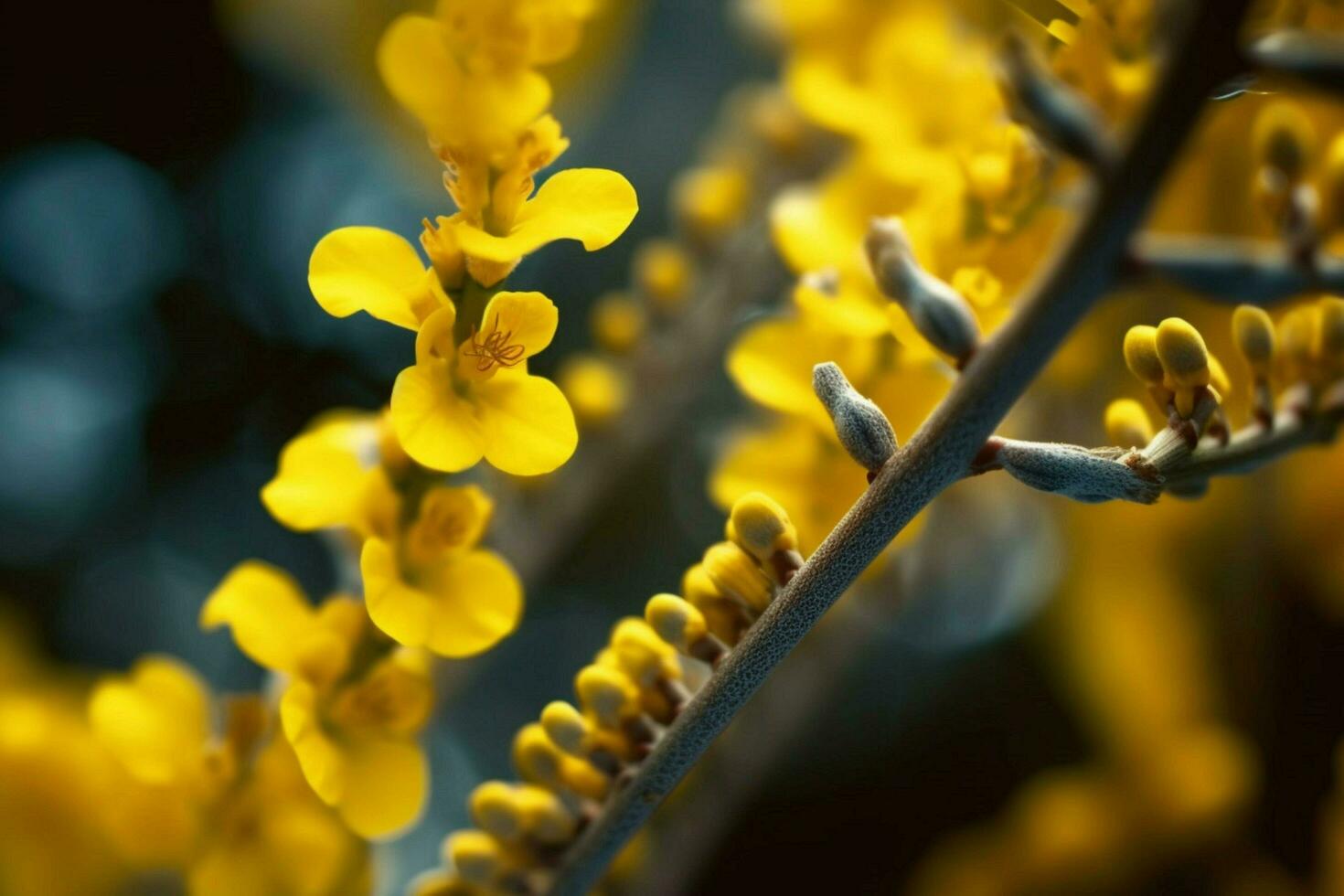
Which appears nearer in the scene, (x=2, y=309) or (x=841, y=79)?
(x=841, y=79)

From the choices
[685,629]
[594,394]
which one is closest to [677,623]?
[685,629]

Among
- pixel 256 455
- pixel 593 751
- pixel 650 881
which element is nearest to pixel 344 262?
pixel 593 751

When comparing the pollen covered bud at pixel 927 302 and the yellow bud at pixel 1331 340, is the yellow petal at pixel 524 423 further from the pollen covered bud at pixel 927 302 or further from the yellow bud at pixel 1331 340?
the yellow bud at pixel 1331 340

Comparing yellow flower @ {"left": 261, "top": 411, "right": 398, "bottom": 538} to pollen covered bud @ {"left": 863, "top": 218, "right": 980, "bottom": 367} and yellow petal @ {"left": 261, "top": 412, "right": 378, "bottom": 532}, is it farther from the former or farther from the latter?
pollen covered bud @ {"left": 863, "top": 218, "right": 980, "bottom": 367}

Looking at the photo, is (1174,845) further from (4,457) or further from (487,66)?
(4,457)

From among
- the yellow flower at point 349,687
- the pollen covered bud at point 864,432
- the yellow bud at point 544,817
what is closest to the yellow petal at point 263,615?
the yellow flower at point 349,687

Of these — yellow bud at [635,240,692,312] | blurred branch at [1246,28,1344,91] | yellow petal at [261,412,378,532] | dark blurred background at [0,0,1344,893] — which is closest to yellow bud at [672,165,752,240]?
yellow bud at [635,240,692,312]

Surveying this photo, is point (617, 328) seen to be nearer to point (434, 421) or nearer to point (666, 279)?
point (666, 279)
